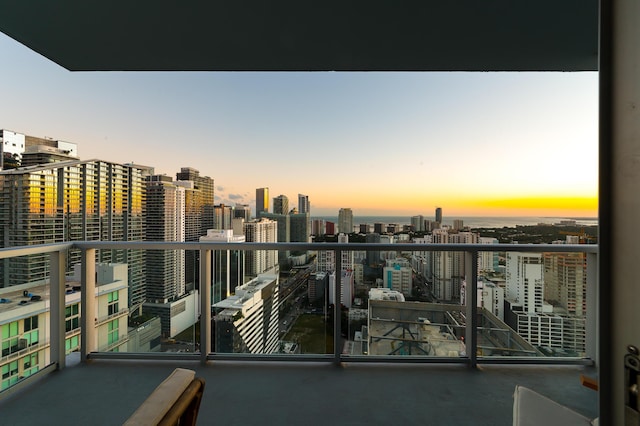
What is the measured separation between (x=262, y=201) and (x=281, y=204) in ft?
1.29

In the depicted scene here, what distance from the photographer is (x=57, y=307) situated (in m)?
2.91

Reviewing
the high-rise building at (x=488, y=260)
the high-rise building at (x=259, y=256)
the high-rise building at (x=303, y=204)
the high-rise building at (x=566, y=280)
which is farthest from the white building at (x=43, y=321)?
the high-rise building at (x=566, y=280)

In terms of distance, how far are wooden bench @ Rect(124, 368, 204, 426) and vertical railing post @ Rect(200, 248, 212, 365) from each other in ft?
7.14

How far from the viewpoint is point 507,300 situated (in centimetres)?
320

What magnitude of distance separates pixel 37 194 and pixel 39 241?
1420mm

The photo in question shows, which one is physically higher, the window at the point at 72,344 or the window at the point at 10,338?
the window at the point at 10,338

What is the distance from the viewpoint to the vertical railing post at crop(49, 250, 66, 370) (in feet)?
9.50

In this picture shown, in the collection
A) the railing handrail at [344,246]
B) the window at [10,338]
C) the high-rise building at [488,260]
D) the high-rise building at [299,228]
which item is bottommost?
Answer: the window at [10,338]

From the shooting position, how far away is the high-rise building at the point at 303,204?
13.8 ft

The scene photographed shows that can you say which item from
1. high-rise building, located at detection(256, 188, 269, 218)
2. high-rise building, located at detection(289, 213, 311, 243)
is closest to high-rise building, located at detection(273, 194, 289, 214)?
high-rise building, located at detection(256, 188, 269, 218)

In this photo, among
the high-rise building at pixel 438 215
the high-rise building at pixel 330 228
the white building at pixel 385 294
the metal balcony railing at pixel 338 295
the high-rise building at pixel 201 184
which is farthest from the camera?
the high-rise building at pixel 201 184

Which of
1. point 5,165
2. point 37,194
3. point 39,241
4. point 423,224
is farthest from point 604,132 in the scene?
point 5,165

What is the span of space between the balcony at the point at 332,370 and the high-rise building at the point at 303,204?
1148 millimetres

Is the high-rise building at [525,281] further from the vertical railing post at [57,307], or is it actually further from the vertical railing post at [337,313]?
the vertical railing post at [57,307]
